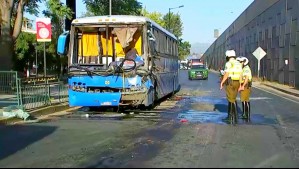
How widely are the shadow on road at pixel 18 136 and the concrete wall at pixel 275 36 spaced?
923 inches

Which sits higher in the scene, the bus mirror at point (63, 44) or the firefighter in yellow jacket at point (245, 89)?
the bus mirror at point (63, 44)

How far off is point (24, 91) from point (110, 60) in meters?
2.98

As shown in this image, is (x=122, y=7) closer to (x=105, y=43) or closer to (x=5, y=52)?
(x=5, y=52)

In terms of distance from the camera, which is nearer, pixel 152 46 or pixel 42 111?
pixel 42 111

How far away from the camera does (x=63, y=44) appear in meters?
16.0

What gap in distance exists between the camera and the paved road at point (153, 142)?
26.3ft

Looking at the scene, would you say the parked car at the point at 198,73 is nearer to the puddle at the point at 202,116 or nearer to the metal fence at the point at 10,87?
the puddle at the point at 202,116

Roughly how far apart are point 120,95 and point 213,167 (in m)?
8.32

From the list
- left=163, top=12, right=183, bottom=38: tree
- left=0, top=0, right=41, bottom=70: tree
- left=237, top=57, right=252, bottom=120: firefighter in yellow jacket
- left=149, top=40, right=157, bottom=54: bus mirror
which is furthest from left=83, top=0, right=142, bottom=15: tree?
left=163, top=12, right=183, bottom=38: tree

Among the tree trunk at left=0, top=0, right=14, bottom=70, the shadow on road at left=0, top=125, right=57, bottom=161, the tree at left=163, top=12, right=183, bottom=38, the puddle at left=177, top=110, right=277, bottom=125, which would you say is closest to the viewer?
the shadow on road at left=0, top=125, right=57, bottom=161

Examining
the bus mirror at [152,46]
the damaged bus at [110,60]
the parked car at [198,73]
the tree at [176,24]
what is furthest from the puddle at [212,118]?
the tree at [176,24]

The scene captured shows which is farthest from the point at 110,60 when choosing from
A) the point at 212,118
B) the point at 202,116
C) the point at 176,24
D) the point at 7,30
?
the point at 176,24

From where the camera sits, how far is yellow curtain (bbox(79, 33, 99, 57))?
642 inches

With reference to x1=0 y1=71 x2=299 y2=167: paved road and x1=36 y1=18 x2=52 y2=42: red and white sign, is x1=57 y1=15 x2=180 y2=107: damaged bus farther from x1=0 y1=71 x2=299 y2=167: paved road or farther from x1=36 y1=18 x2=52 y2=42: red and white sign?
x1=0 y1=71 x2=299 y2=167: paved road
